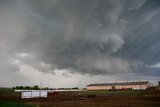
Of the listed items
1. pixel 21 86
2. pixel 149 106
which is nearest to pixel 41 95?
pixel 149 106

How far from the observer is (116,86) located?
197 m

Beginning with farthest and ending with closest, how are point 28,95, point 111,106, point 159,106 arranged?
point 28,95
point 111,106
point 159,106

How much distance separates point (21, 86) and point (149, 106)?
17221 cm

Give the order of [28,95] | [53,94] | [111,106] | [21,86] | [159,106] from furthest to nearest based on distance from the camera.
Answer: [21,86], [53,94], [28,95], [111,106], [159,106]

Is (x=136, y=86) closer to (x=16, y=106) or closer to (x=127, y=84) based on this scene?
(x=127, y=84)

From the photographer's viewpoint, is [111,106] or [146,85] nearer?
[111,106]

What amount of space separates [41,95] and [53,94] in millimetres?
4699

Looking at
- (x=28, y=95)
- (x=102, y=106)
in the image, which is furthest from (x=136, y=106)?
(x=28, y=95)

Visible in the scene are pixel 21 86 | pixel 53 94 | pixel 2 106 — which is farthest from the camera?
pixel 21 86

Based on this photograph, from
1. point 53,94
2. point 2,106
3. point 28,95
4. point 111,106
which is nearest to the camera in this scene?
point 2,106

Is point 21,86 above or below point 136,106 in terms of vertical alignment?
above

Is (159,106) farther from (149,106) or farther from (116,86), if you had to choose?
(116,86)

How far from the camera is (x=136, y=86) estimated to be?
183 meters

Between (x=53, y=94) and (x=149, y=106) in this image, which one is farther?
(x=53, y=94)
